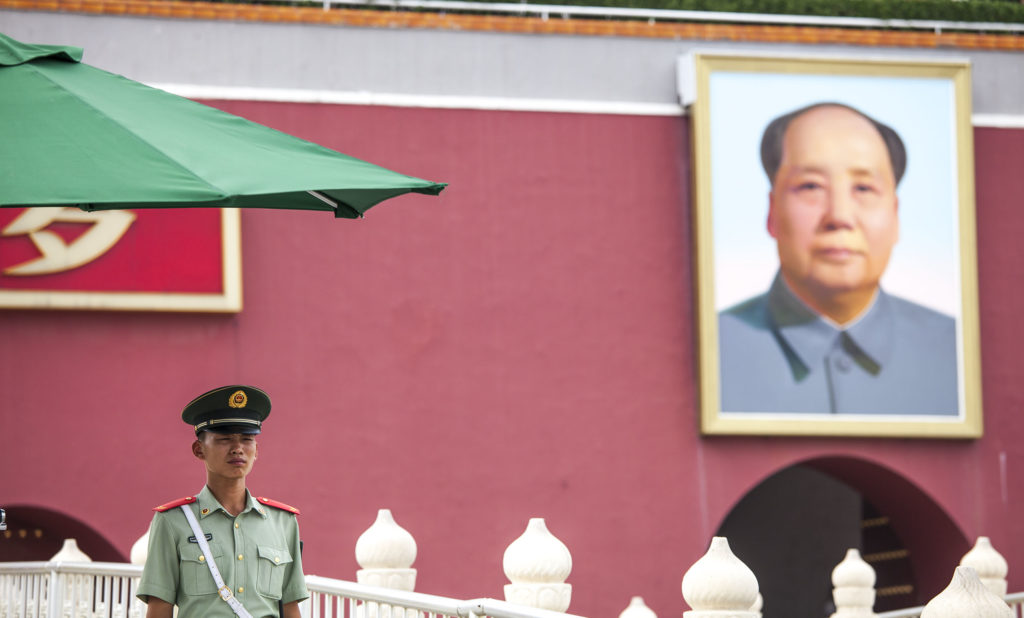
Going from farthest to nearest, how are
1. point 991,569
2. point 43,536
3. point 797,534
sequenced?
point 797,534 < point 43,536 < point 991,569

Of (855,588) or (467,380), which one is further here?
(467,380)

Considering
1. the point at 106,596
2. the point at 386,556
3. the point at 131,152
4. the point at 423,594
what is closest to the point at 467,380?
the point at 386,556

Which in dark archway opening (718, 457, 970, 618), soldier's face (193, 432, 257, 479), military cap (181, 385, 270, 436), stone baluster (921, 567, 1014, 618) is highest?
military cap (181, 385, 270, 436)

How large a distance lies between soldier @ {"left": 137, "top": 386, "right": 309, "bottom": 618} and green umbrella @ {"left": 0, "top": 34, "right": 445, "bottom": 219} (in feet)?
1.75

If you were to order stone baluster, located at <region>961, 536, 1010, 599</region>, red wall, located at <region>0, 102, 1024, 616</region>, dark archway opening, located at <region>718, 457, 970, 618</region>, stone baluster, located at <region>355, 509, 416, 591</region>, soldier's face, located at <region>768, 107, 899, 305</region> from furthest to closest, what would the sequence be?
dark archway opening, located at <region>718, 457, 970, 618</region> → soldier's face, located at <region>768, 107, 899, 305</region> → red wall, located at <region>0, 102, 1024, 616</region> → stone baluster, located at <region>961, 536, 1010, 599</region> → stone baluster, located at <region>355, 509, 416, 591</region>

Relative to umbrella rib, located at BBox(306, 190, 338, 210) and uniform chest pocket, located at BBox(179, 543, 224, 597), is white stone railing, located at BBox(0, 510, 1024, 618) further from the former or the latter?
umbrella rib, located at BBox(306, 190, 338, 210)

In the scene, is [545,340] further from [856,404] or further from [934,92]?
[934,92]

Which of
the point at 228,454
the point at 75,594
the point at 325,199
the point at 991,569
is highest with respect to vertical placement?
the point at 325,199

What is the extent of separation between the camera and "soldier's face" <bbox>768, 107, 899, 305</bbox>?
1077 centimetres

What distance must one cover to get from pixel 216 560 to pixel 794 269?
25.6 ft

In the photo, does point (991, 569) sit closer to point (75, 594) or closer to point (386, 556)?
point (386, 556)

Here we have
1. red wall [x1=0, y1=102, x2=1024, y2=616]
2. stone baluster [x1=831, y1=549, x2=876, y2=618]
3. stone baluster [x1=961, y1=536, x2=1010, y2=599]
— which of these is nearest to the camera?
stone baluster [x1=961, y1=536, x2=1010, y2=599]

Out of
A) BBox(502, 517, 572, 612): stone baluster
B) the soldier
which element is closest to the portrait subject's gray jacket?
BBox(502, 517, 572, 612): stone baluster

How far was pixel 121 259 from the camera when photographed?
10016 millimetres
